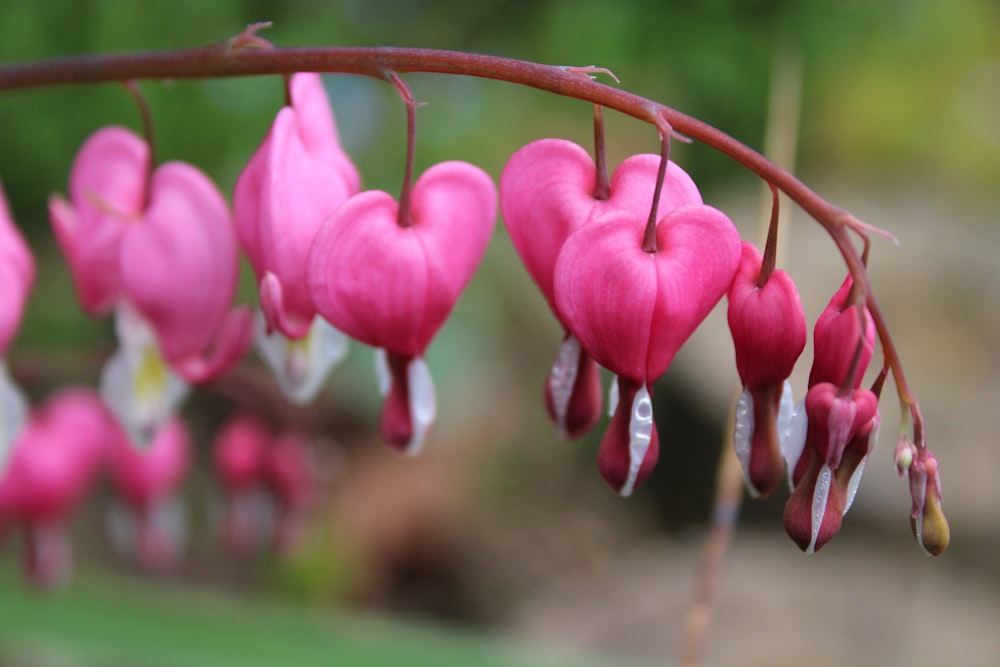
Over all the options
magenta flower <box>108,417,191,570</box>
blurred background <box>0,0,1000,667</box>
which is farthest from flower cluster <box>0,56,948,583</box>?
magenta flower <box>108,417,191,570</box>

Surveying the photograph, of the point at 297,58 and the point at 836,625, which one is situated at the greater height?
the point at 297,58

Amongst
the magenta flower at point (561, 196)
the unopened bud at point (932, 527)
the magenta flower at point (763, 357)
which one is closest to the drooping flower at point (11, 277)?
the magenta flower at point (561, 196)

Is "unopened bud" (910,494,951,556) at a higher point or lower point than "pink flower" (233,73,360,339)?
lower

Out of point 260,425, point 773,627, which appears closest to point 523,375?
point 773,627

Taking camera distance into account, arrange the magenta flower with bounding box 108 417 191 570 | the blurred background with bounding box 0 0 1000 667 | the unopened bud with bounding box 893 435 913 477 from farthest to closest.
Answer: the blurred background with bounding box 0 0 1000 667
the magenta flower with bounding box 108 417 191 570
the unopened bud with bounding box 893 435 913 477

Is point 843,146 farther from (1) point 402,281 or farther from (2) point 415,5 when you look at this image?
(1) point 402,281

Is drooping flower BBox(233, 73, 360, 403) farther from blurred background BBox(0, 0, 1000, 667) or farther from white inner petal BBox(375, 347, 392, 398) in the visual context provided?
blurred background BBox(0, 0, 1000, 667)

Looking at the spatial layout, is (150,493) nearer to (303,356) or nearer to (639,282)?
(303,356)
